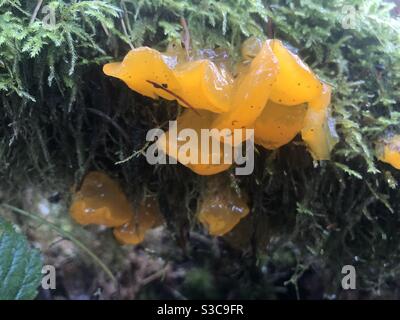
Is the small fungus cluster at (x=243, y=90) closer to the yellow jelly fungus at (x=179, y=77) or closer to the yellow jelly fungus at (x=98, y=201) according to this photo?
the yellow jelly fungus at (x=179, y=77)

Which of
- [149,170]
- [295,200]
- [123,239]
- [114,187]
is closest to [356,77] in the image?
[295,200]

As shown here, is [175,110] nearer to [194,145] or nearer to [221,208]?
[194,145]

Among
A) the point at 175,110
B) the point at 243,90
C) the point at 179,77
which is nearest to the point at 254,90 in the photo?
the point at 243,90

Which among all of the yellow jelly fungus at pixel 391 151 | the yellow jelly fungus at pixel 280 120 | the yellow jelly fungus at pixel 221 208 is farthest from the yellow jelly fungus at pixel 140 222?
the yellow jelly fungus at pixel 391 151

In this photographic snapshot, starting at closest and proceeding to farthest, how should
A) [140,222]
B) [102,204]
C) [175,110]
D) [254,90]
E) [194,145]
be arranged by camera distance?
[254,90], [194,145], [175,110], [102,204], [140,222]

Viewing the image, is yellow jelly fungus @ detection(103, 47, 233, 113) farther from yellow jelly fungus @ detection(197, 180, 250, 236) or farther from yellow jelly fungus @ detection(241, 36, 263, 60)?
yellow jelly fungus @ detection(197, 180, 250, 236)

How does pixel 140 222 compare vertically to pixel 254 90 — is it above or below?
below
